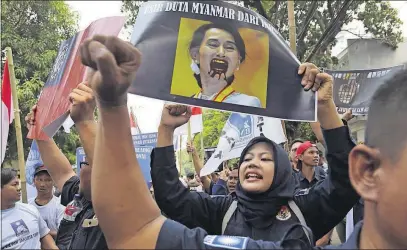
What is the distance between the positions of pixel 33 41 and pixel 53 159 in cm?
1068

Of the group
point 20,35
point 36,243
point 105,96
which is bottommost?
point 36,243

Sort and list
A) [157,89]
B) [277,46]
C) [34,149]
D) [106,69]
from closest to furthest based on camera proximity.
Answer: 1. [106,69]
2. [157,89]
3. [277,46]
4. [34,149]

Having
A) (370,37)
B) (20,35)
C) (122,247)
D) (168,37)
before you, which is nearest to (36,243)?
(168,37)

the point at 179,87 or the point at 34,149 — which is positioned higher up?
the point at 179,87

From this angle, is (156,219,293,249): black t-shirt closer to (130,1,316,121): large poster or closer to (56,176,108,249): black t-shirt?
(130,1,316,121): large poster

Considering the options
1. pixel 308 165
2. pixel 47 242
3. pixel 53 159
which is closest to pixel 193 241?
pixel 53 159

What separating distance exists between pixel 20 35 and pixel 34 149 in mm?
8331

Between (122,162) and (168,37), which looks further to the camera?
(168,37)

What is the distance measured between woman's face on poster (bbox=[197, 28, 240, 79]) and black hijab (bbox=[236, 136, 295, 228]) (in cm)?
42

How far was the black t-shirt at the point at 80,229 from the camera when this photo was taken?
2.67 meters

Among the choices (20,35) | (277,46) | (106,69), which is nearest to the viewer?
(106,69)

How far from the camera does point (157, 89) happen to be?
236cm

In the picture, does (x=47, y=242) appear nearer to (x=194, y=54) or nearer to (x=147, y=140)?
(x=147, y=140)

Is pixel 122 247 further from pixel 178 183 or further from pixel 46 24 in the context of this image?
pixel 46 24
